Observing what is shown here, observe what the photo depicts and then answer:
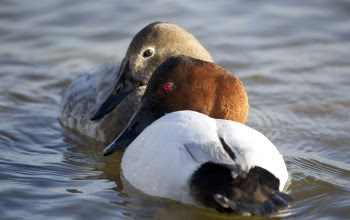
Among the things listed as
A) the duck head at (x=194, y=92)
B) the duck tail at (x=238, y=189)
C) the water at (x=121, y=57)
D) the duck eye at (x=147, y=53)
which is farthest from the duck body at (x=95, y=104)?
the duck tail at (x=238, y=189)

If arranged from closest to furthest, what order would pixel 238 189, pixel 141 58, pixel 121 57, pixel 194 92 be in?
pixel 238 189 < pixel 194 92 < pixel 141 58 < pixel 121 57

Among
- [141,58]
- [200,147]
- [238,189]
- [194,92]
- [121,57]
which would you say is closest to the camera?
[238,189]

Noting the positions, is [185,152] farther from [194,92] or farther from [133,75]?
[133,75]

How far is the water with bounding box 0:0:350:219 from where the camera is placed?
6398 mm

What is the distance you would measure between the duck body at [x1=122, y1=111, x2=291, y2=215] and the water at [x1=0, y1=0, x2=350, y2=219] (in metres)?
0.28

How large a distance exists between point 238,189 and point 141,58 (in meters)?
2.72

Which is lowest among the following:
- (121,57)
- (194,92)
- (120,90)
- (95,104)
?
(95,104)

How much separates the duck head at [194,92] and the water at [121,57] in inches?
27.2

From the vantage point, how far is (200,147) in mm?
5629

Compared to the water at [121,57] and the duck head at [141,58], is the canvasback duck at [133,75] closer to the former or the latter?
the duck head at [141,58]

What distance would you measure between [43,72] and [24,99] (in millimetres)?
784

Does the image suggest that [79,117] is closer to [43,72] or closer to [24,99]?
[24,99]

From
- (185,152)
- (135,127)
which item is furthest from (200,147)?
(135,127)

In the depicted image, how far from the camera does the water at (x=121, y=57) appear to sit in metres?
6.40
